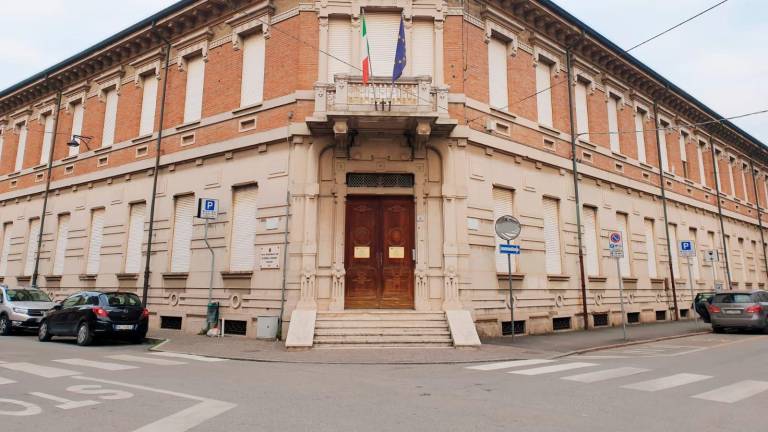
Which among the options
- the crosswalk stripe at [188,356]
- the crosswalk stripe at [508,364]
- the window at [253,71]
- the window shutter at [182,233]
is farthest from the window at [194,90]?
the crosswalk stripe at [508,364]

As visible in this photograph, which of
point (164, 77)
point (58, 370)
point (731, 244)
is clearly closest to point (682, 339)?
point (58, 370)

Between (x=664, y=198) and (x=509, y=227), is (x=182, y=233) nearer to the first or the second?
(x=509, y=227)

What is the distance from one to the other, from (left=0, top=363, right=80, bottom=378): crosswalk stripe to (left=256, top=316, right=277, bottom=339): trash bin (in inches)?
206

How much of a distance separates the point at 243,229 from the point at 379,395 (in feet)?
32.4

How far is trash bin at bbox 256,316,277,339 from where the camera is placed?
1311 centimetres

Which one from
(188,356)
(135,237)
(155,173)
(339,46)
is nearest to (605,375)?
(188,356)

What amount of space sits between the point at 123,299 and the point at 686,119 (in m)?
27.8

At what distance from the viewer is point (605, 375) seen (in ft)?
26.7

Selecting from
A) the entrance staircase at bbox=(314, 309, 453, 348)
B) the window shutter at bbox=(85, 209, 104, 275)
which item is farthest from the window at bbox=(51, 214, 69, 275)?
the entrance staircase at bbox=(314, 309, 453, 348)

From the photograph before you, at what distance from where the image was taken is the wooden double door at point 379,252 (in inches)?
→ 530

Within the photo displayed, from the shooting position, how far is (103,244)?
745 inches

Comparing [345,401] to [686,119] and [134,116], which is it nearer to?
[134,116]

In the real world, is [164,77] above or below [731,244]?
above

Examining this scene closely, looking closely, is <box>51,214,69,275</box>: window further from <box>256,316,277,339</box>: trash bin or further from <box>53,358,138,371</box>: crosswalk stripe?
<box>53,358,138,371</box>: crosswalk stripe
